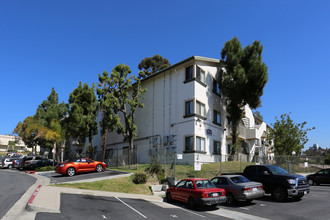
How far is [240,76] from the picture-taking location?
26.8m

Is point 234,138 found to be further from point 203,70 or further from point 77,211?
point 77,211

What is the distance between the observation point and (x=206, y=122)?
2588 cm

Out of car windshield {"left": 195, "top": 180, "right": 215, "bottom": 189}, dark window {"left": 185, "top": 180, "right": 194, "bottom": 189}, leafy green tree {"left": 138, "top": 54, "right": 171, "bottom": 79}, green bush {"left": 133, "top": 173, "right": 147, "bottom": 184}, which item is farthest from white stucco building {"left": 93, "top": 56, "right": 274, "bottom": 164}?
leafy green tree {"left": 138, "top": 54, "right": 171, "bottom": 79}

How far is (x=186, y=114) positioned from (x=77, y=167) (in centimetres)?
1117

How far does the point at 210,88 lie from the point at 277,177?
15074 mm

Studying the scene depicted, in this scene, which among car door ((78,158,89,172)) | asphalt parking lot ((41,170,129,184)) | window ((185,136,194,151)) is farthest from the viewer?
window ((185,136,194,151))

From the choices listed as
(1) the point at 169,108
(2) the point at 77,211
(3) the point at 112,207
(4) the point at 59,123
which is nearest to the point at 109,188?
(3) the point at 112,207

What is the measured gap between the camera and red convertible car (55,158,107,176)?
69.6 ft

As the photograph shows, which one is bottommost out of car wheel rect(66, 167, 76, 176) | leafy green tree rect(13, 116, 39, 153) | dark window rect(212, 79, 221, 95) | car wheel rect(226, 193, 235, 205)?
car wheel rect(226, 193, 235, 205)

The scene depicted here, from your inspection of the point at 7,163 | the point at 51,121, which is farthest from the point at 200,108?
the point at 7,163

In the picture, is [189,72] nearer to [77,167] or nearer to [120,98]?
[120,98]

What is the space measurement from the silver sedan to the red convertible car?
1275 cm

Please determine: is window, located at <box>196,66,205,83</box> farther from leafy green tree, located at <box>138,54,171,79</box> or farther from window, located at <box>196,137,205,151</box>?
leafy green tree, located at <box>138,54,171,79</box>

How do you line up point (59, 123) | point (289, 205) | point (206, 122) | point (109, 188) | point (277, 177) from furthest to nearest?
1. point (59, 123)
2. point (206, 122)
3. point (109, 188)
4. point (277, 177)
5. point (289, 205)
